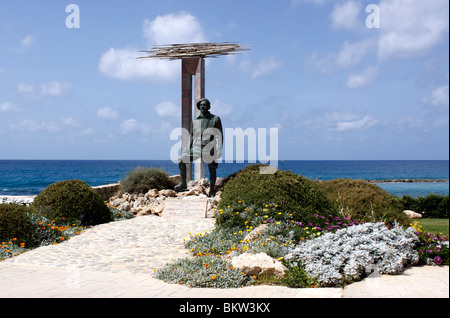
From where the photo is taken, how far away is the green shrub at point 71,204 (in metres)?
8.61

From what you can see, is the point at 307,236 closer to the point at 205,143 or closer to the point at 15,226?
the point at 15,226

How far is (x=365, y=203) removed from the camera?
27.9 feet

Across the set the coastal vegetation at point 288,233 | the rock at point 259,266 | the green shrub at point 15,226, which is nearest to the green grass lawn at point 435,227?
the coastal vegetation at point 288,233

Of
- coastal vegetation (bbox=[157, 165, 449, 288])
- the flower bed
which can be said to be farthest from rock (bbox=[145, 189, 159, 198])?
the flower bed

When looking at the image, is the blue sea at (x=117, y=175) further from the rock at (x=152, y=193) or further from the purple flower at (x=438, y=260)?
the purple flower at (x=438, y=260)

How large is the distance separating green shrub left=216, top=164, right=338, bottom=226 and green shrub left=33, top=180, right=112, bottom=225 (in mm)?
3235

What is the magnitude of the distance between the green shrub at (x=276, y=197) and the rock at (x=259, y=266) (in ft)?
5.88

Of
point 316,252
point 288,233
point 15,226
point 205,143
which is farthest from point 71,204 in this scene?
point 316,252

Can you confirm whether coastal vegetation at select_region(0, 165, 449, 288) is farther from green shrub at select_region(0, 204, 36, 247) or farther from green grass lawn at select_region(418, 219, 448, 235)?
green grass lawn at select_region(418, 219, 448, 235)

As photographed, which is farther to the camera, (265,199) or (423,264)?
(265,199)
